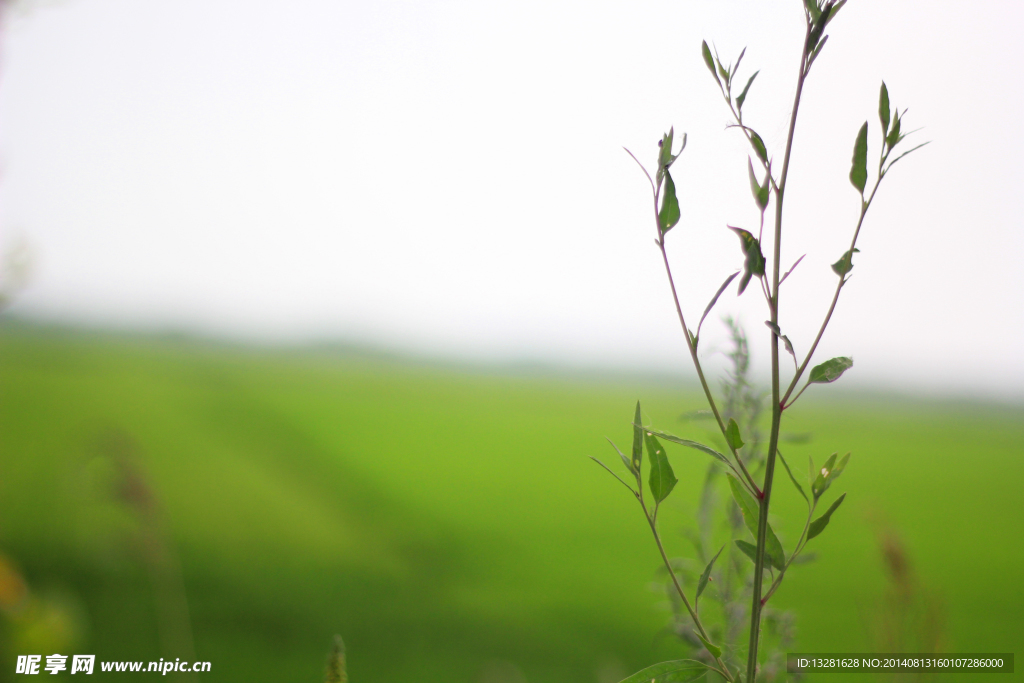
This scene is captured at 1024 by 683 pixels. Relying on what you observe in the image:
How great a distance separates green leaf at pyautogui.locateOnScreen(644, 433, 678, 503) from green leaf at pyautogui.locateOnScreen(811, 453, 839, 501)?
0.06 m

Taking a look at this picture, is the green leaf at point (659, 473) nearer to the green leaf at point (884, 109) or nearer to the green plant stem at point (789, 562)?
the green plant stem at point (789, 562)

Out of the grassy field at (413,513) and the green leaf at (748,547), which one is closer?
the green leaf at (748,547)

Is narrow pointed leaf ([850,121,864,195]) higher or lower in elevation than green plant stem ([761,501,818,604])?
higher

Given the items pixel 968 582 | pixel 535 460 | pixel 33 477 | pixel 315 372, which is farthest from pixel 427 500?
pixel 968 582

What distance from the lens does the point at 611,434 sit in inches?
52.8

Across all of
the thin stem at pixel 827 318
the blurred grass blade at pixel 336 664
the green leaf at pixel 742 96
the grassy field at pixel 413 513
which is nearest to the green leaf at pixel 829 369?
the thin stem at pixel 827 318

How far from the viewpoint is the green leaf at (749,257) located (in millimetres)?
211

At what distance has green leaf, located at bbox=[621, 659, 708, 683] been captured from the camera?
215mm

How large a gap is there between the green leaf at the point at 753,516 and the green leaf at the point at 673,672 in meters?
0.05

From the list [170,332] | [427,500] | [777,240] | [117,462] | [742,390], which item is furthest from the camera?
[170,332]

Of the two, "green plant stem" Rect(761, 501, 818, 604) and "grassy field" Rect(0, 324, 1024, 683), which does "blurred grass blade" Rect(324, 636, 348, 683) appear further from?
"grassy field" Rect(0, 324, 1024, 683)

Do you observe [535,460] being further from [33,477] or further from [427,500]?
[33,477]

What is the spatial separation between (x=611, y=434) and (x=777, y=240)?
1.17 m

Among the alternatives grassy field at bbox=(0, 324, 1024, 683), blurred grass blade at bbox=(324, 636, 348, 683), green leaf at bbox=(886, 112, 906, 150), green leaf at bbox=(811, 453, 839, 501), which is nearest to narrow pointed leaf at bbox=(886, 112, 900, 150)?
green leaf at bbox=(886, 112, 906, 150)
